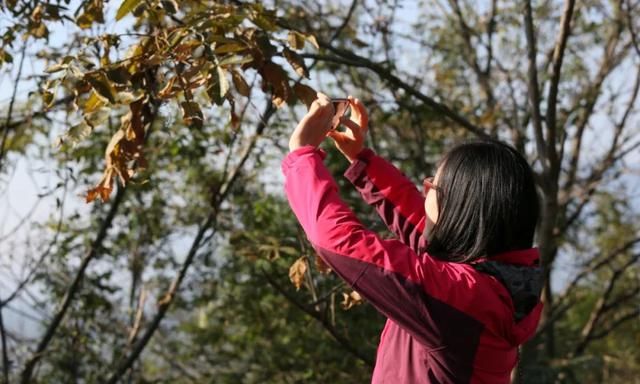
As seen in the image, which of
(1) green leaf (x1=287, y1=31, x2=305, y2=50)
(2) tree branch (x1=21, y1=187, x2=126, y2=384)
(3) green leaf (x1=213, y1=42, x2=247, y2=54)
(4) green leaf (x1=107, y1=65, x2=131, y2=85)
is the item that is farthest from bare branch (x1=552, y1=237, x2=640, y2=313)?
(4) green leaf (x1=107, y1=65, x2=131, y2=85)

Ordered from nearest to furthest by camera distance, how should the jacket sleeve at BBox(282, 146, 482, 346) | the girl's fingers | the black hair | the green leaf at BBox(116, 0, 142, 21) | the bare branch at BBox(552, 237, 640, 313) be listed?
the jacket sleeve at BBox(282, 146, 482, 346), the black hair, the girl's fingers, the green leaf at BBox(116, 0, 142, 21), the bare branch at BBox(552, 237, 640, 313)

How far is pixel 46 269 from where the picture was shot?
512 centimetres

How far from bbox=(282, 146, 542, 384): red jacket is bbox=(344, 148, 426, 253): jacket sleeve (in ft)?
1.58

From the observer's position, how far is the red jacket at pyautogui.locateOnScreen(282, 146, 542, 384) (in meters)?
Answer: 1.59

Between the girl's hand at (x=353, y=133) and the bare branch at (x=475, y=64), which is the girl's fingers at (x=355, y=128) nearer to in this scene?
the girl's hand at (x=353, y=133)

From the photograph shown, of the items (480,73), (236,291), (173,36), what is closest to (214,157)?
(236,291)

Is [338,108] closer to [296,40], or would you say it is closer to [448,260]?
[448,260]

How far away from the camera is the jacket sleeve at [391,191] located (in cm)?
221

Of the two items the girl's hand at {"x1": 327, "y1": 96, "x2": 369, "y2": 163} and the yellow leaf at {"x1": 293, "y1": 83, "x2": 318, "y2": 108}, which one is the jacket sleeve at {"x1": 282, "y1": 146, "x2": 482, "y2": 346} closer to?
the girl's hand at {"x1": 327, "y1": 96, "x2": 369, "y2": 163}

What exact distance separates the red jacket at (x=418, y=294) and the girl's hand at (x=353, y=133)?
16.4 inches

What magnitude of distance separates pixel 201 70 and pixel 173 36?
0.24 meters

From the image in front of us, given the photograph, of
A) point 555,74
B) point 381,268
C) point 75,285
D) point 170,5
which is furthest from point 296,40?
point 75,285

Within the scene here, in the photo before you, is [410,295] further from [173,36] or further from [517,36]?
[517,36]

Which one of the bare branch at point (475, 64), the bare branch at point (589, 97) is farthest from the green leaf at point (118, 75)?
the bare branch at point (589, 97)
